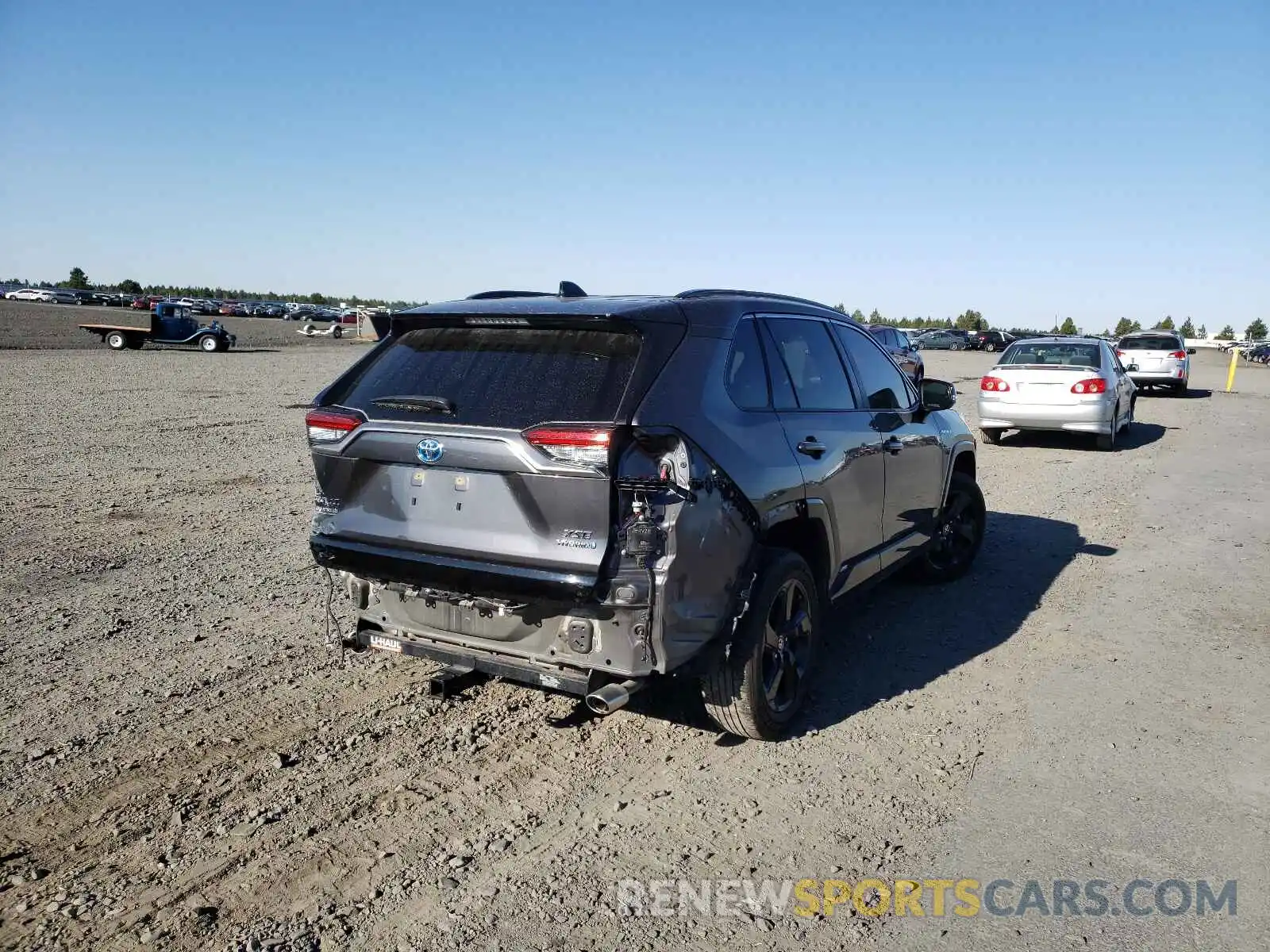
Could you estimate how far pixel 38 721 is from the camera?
419 cm

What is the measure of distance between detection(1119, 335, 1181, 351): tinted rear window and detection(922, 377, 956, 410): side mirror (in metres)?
23.0

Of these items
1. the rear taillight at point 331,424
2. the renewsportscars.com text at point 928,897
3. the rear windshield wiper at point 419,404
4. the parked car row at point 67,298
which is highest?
the parked car row at point 67,298

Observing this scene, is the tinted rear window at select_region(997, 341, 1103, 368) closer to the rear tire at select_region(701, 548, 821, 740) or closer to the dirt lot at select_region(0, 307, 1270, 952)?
the dirt lot at select_region(0, 307, 1270, 952)

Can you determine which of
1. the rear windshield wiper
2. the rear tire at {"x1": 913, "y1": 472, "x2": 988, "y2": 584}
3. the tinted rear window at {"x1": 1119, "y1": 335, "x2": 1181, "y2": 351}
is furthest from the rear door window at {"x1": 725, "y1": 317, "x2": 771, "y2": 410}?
the tinted rear window at {"x1": 1119, "y1": 335, "x2": 1181, "y2": 351}

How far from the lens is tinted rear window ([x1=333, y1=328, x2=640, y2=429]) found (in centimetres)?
354

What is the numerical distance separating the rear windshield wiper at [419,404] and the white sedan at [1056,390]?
12.5m

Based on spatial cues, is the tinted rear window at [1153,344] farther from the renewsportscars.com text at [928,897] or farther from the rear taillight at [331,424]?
the rear taillight at [331,424]

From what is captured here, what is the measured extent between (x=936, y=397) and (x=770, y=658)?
8.82 feet

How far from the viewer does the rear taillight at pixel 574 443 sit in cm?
335

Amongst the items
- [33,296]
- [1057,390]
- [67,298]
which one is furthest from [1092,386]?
[33,296]

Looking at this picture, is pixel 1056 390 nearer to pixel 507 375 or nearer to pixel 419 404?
pixel 507 375

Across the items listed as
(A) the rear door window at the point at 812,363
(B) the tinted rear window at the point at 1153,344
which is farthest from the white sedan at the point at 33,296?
(A) the rear door window at the point at 812,363

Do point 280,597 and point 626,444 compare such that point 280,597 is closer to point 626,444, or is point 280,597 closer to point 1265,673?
point 626,444

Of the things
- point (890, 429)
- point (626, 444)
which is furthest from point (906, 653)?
point (626, 444)
